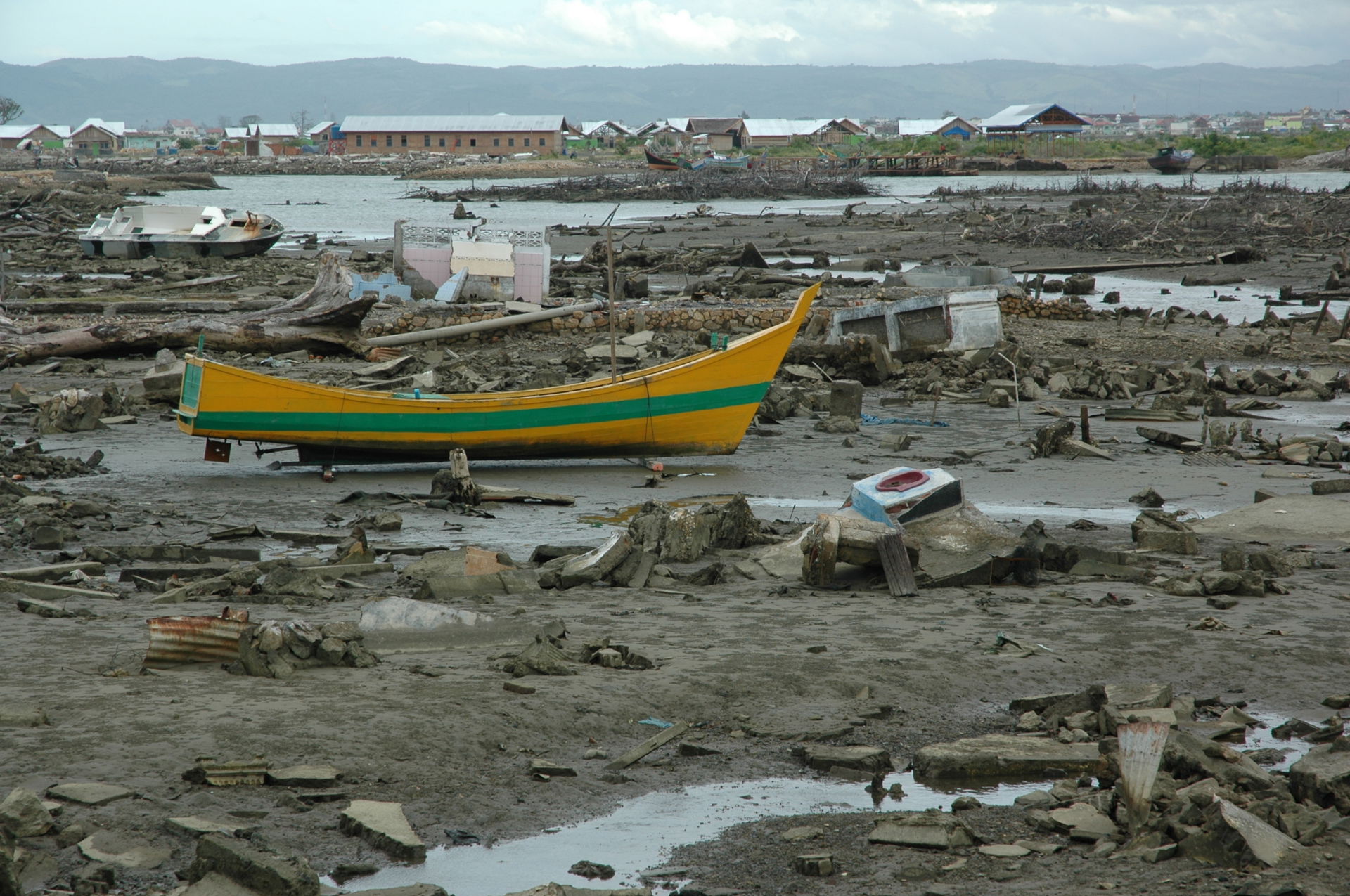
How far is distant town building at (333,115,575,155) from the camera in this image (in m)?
114

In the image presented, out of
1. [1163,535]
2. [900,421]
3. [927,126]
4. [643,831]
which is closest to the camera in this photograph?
[643,831]

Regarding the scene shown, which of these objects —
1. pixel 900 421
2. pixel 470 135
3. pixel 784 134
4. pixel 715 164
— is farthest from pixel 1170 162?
pixel 900 421

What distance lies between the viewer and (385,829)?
4355 mm

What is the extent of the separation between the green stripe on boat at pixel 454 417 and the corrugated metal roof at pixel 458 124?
107 m

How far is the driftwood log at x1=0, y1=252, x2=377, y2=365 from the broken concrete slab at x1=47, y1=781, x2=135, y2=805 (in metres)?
13.3

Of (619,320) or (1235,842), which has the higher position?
(619,320)

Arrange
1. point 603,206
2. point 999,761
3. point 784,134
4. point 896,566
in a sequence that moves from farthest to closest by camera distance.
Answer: point 784,134
point 603,206
point 896,566
point 999,761

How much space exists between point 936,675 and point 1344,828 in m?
2.16

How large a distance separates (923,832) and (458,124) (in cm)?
11835

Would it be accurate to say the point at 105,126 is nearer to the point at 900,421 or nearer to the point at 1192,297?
the point at 1192,297

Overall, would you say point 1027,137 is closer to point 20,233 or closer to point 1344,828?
point 20,233

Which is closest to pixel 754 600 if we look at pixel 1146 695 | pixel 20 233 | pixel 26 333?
pixel 1146 695

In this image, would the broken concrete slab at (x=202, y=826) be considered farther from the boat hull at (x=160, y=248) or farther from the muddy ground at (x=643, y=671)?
the boat hull at (x=160, y=248)

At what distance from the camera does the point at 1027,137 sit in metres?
95.2
